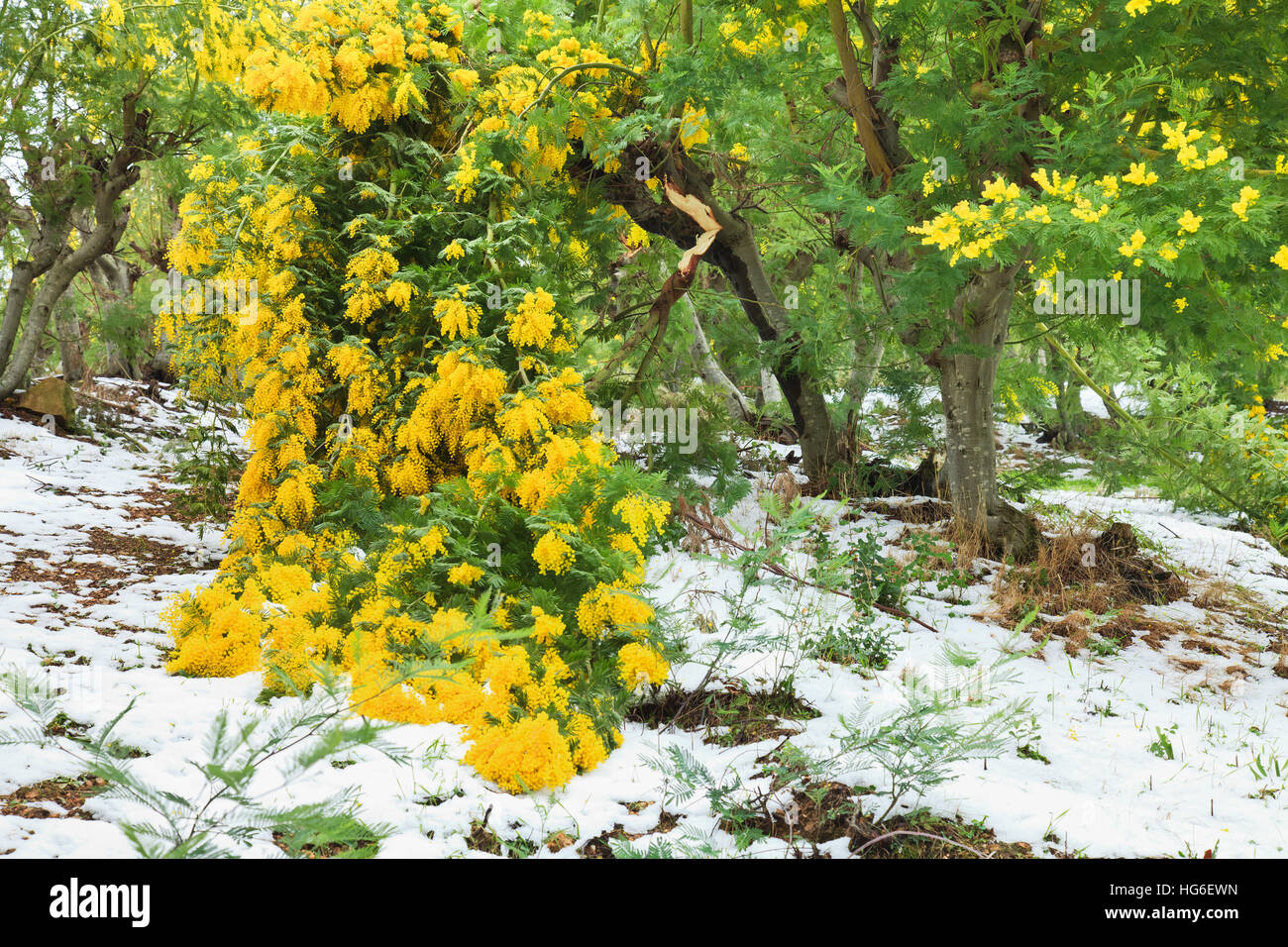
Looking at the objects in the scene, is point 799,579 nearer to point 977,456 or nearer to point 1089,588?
point 1089,588

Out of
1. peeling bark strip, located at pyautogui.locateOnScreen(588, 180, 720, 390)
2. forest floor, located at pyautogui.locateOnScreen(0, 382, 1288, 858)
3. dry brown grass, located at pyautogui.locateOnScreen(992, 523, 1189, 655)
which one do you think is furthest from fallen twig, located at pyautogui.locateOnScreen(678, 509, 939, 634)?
peeling bark strip, located at pyautogui.locateOnScreen(588, 180, 720, 390)

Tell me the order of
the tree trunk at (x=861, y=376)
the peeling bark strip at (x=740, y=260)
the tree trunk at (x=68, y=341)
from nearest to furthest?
the peeling bark strip at (x=740, y=260) < the tree trunk at (x=861, y=376) < the tree trunk at (x=68, y=341)

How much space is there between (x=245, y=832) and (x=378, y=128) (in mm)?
4466

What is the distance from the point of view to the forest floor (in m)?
2.62

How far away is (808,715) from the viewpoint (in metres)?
3.62

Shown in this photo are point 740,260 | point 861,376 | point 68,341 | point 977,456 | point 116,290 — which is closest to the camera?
point 977,456

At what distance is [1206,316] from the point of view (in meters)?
3.95

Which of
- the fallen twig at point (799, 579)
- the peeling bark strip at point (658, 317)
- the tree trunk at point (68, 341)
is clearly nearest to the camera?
the fallen twig at point (799, 579)

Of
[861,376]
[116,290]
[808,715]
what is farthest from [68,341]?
[808,715]

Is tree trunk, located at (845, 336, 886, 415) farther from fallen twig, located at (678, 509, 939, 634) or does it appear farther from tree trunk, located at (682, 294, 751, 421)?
fallen twig, located at (678, 509, 939, 634)

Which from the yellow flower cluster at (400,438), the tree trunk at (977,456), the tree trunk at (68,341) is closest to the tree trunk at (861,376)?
the tree trunk at (977,456)

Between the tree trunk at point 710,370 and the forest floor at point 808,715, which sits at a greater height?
the tree trunk at point 710,370

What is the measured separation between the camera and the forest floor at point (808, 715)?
8.61ft

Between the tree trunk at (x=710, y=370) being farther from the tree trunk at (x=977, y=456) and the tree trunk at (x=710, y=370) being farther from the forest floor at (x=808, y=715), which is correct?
the forest floor at (x=808, y=715)
